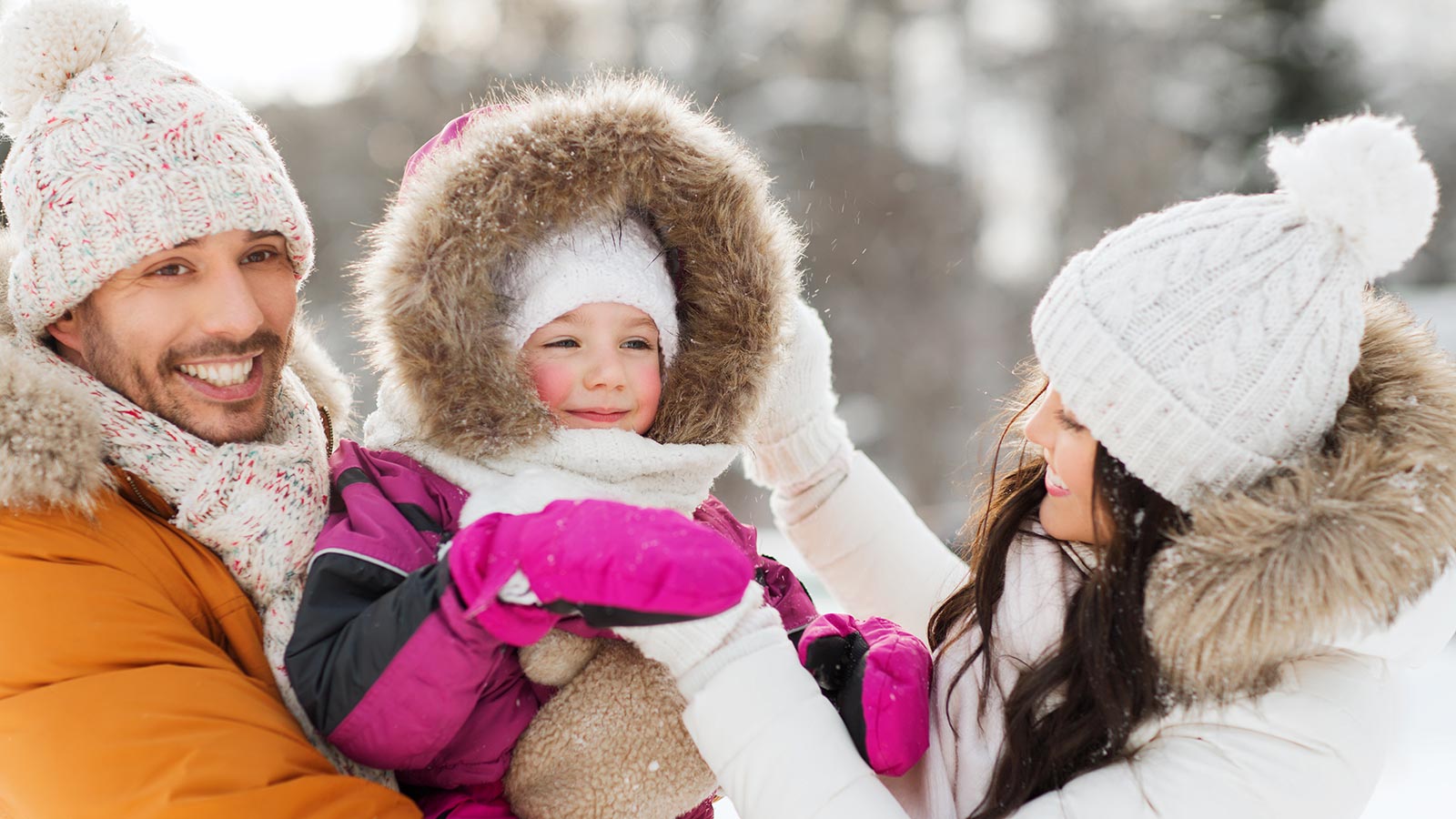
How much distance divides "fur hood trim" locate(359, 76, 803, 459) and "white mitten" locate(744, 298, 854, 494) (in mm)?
327

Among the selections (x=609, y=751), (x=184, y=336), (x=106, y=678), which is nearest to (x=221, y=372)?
(x=184, y=336)

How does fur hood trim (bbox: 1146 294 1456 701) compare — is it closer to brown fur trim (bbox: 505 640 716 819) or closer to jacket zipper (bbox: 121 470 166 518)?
brown fur trim (bbox: 505 640 716 819)

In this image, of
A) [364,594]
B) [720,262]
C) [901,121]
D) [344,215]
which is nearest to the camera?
[364,594]

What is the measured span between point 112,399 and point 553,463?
2.30 ft

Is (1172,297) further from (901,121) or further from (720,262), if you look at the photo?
(901,121)

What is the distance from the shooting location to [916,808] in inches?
75.8

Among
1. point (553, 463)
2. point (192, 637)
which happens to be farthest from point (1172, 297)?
point (192, 637)

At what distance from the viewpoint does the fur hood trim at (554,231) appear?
1870mm

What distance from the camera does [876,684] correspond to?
Answer: 5.82ft

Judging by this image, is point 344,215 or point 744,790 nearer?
point 744,790

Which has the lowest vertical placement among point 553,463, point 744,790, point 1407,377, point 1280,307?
point 744,790

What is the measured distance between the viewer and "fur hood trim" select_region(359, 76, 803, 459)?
187 cm

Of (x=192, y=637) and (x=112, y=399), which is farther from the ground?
(x=112, y=399)

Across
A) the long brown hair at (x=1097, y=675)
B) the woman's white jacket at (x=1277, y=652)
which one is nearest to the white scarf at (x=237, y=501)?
the woman's white jacket at (x=1277, y=652)
